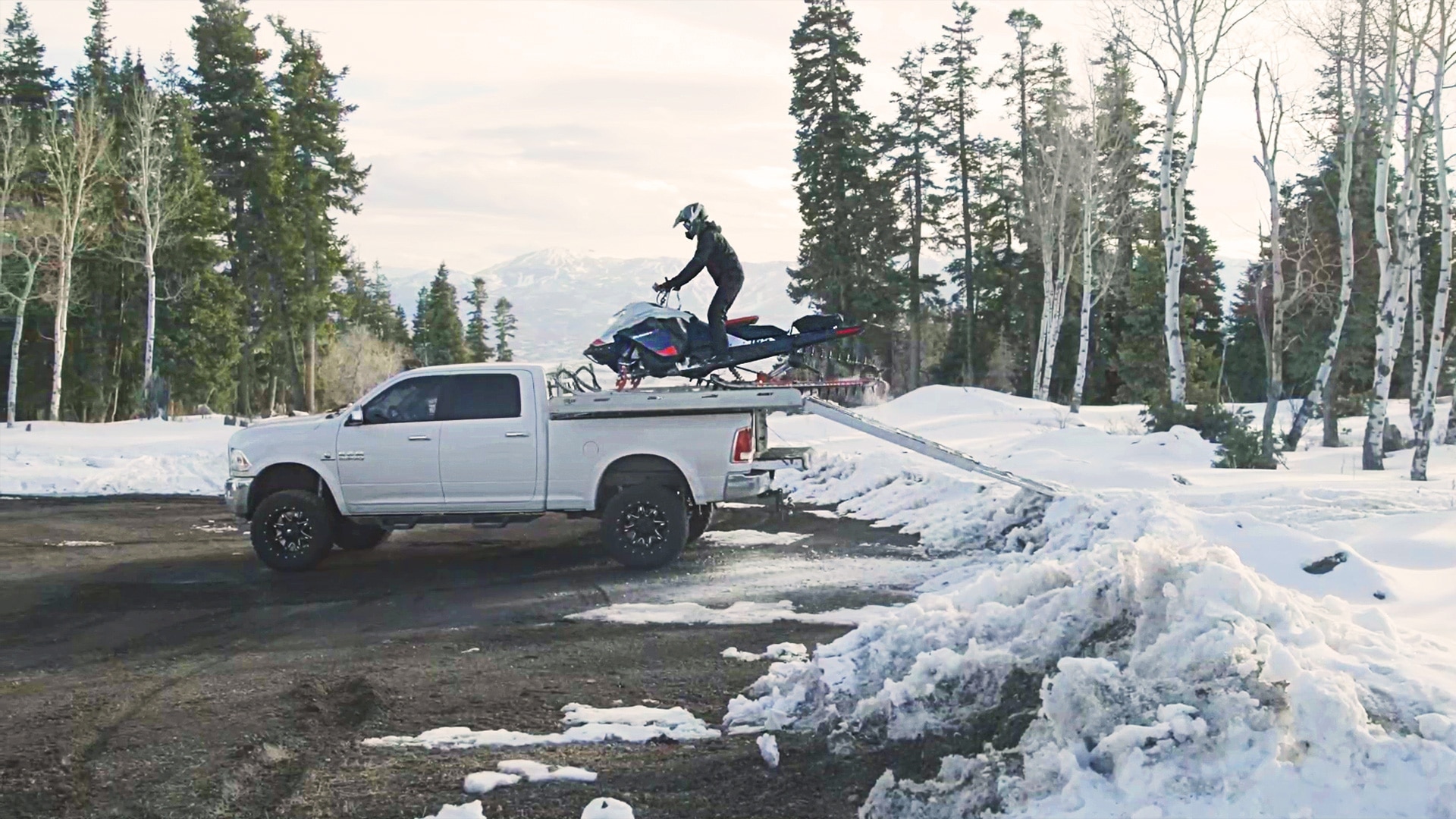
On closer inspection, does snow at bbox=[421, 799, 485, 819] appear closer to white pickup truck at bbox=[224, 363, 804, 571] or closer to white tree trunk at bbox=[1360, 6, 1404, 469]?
white pickup truck at bbox=[224, 363, 804, 571]

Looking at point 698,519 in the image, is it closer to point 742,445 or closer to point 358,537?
point 742,445

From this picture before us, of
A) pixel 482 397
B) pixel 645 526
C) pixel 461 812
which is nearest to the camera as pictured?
pixel 461 812

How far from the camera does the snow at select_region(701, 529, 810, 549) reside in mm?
12352

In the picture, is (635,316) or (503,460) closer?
(503,460)

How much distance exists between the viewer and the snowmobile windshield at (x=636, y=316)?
10914 mm

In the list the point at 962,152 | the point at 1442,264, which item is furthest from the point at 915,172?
the point at 1442,264

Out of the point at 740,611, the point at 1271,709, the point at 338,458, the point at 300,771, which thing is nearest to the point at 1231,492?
the point at 740,611

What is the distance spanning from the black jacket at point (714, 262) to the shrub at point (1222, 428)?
32.3 feet

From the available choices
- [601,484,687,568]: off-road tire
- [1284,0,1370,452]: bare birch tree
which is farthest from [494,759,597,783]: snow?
[1284,0,1370,452]: bare birch tree

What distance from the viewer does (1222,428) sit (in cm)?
2141

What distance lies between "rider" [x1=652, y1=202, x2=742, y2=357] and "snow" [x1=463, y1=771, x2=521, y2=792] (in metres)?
6.36

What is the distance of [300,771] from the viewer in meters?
5.20

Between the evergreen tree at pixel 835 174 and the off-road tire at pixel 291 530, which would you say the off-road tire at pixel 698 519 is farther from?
the evergreen tree at pixel 835 174

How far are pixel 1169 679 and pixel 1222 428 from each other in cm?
1809
